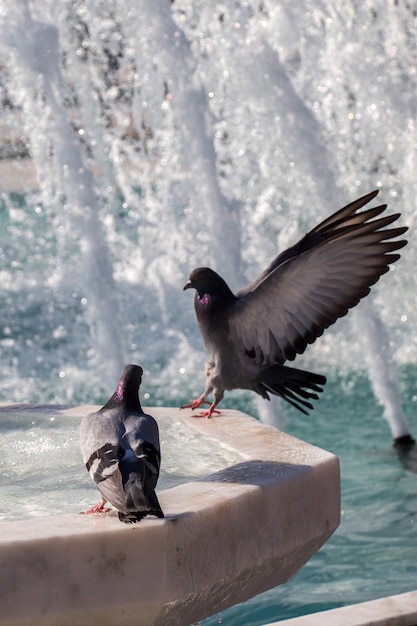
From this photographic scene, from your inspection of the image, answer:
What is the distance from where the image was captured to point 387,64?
33.0ft

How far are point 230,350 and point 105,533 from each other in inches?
38.9

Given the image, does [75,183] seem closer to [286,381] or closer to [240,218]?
[240,218]

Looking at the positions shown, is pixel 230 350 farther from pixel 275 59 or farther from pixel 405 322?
pixel 405 322

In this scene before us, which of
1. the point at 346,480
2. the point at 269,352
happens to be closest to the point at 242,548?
the point at 269,352

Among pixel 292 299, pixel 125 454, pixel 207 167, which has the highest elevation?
pixel 207 167

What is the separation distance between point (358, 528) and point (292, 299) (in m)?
1.86

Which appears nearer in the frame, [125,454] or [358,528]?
[125,454]

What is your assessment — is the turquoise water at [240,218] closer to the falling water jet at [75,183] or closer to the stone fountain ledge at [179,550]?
the falling water jet at [75,183]

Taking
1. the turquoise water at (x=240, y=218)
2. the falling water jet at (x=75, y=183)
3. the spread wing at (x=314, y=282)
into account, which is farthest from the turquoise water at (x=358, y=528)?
the falling water jet at (x=75, y=183)

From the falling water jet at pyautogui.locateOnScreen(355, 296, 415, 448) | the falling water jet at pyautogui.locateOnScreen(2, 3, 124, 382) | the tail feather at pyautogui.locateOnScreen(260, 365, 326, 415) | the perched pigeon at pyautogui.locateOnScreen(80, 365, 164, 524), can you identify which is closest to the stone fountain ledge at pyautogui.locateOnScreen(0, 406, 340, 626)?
the perched pigeon at pyautogui.locateOnScreen(80, 365, 164, 524)

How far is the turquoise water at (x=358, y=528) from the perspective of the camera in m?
3.45

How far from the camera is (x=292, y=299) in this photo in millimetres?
2566

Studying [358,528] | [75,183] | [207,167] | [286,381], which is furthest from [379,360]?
[286,381]

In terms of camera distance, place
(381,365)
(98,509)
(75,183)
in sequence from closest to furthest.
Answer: (98,509) → (381,365) → (75,183)
